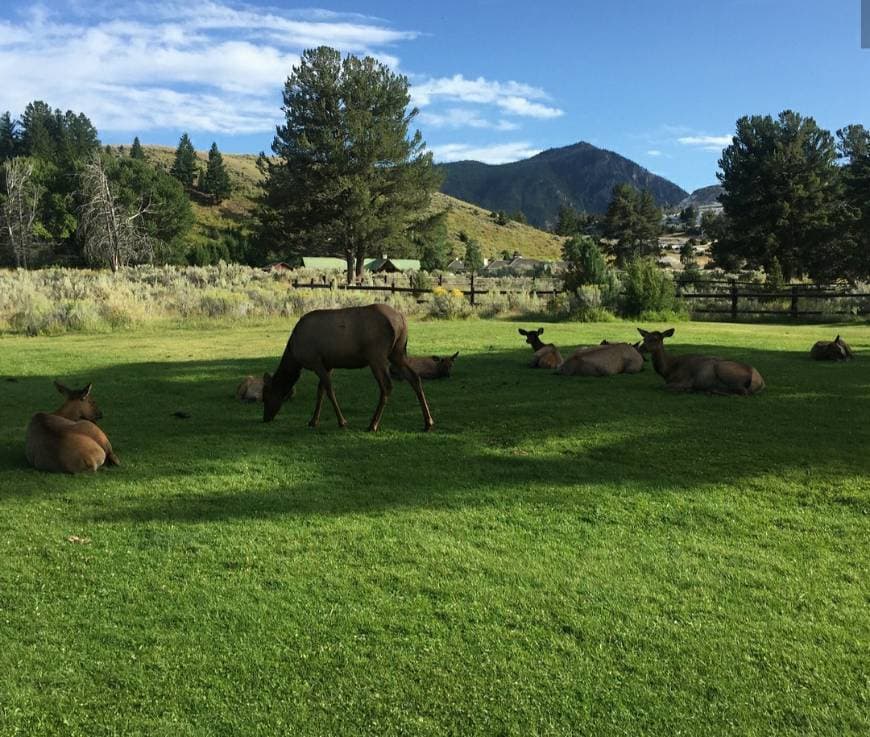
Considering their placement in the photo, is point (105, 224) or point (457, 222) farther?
point (457, 222)

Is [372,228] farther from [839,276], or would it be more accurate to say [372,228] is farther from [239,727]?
[239,727]

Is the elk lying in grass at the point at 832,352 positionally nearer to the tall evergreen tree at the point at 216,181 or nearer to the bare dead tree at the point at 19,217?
the bare dead tree at the point at 19,217

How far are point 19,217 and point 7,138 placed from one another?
239 ft

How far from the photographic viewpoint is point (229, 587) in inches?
150

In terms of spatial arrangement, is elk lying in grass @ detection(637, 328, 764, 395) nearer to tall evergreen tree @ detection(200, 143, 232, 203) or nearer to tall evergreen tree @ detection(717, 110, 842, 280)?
tall evergreen tree @ detection(717, 110, 842, 280)

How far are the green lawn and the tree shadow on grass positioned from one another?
0.04m

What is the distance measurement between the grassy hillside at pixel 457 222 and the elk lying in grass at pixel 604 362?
94863mm

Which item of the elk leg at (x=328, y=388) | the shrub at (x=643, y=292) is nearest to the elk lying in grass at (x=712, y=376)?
the elk leg at (x=328, y=388)

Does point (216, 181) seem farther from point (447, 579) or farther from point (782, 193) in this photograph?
point (447, 579)

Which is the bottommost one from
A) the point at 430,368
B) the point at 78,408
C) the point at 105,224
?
the point at 78,408

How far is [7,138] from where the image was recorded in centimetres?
12262

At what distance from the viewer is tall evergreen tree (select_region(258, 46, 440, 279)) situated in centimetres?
4816

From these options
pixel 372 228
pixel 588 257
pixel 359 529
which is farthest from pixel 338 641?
pixel 372 228

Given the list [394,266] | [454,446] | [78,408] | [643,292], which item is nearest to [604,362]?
[454,446]
